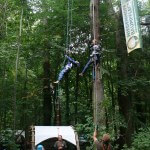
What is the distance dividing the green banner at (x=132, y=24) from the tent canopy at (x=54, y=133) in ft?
13.9

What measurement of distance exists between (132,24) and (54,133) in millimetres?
5252

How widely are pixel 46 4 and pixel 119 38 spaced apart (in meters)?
3.83

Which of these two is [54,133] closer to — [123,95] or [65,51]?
[123,95]

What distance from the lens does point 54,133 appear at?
12805 mm

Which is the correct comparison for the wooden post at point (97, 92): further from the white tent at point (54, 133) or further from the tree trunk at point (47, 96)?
the tree trunk at point (47, 96)

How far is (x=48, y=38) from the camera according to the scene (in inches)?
648

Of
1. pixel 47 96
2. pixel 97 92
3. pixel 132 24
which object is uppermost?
Answer: pixel 132 24

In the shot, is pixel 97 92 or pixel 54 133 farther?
pixel 54 133

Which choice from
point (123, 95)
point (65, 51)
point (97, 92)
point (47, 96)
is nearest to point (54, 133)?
point (97, 92)

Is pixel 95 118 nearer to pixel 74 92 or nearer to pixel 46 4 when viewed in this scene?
pixel 46 4

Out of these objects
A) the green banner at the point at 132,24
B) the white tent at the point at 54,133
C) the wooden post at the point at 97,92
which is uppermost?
the green banner at the point at 132,24

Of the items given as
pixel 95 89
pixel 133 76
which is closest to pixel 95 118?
pixel 95 89

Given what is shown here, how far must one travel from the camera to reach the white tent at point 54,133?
12.3m

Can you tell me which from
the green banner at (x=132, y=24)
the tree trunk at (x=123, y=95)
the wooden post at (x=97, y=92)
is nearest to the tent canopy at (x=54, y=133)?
the wooden post at (x=97, y=92)
